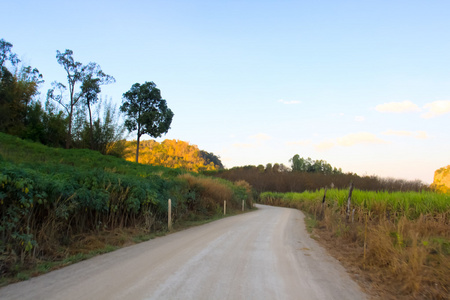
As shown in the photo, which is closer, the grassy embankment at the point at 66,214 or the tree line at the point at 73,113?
the grassy embankment at the point at 66,214

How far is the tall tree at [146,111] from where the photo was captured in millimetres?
47688

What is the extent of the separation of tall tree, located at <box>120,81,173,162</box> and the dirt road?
40.3 m

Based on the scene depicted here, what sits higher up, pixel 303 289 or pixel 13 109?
pixel 13 109

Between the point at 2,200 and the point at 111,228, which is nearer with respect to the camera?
the point at 2,200

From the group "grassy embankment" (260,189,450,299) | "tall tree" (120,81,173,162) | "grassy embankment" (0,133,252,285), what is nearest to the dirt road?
"grassy embankment" (260,189,450,299)

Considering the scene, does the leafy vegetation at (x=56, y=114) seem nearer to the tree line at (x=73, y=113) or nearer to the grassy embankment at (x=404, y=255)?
the tree line at (x=73, y=113)

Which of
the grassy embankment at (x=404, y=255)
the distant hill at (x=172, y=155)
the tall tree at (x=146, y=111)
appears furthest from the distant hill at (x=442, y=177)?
the distant hill at (x=172, y=155)

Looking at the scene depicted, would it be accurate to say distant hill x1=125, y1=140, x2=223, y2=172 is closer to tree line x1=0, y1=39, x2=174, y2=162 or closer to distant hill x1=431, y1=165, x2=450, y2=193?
tree line x1=0, y1=39, x2=174, y2=162

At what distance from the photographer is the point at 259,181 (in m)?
81.5

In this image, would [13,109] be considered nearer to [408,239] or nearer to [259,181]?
[408,239]

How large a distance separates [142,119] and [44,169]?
3853 centimetres

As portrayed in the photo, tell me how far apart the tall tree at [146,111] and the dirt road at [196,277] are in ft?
132

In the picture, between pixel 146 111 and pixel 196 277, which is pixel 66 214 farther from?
pixel 146 111

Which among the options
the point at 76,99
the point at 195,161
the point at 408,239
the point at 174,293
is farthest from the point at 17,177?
the point at 195,161
